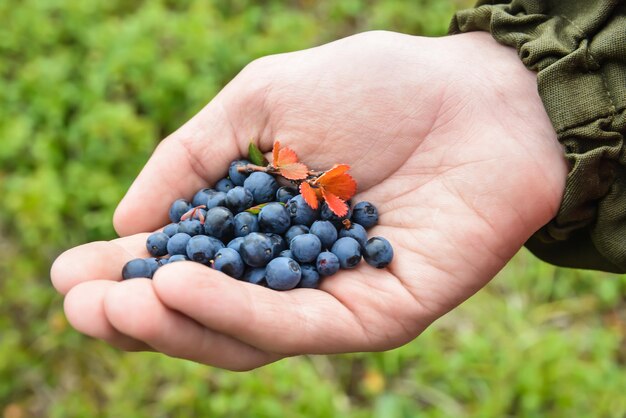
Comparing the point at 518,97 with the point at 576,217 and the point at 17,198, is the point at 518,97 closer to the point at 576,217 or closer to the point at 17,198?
the point at 576,217

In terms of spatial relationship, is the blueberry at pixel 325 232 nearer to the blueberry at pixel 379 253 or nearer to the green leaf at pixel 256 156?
the blueberry at pixel 379 253

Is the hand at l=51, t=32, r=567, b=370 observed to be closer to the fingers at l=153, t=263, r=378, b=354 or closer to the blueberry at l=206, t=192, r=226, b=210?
the fingers at l=153, t=263, r=378, b=354

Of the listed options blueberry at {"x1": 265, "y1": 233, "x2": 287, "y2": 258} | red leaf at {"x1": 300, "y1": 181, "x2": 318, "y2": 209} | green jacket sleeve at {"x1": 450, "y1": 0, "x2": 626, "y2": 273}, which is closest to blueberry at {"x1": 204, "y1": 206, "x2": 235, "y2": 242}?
blueberry at {"x1": 265, "y1": 233, "x2": 287, "y2": 258}

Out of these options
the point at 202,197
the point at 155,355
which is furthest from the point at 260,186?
the point at 155,355

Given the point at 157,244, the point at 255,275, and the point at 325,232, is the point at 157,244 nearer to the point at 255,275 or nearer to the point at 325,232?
the point at 255,275

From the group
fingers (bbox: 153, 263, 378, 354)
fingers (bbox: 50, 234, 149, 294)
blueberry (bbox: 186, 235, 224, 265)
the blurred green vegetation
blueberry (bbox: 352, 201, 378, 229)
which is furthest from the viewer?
the blurred green vegetation

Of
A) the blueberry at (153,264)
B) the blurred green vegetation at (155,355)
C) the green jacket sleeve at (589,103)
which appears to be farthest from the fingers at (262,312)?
the blurred green vegetation at (155,355)

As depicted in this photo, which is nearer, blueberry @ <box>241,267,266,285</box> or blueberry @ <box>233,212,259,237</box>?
blueberry @ <box>241,267,266,285</box>
